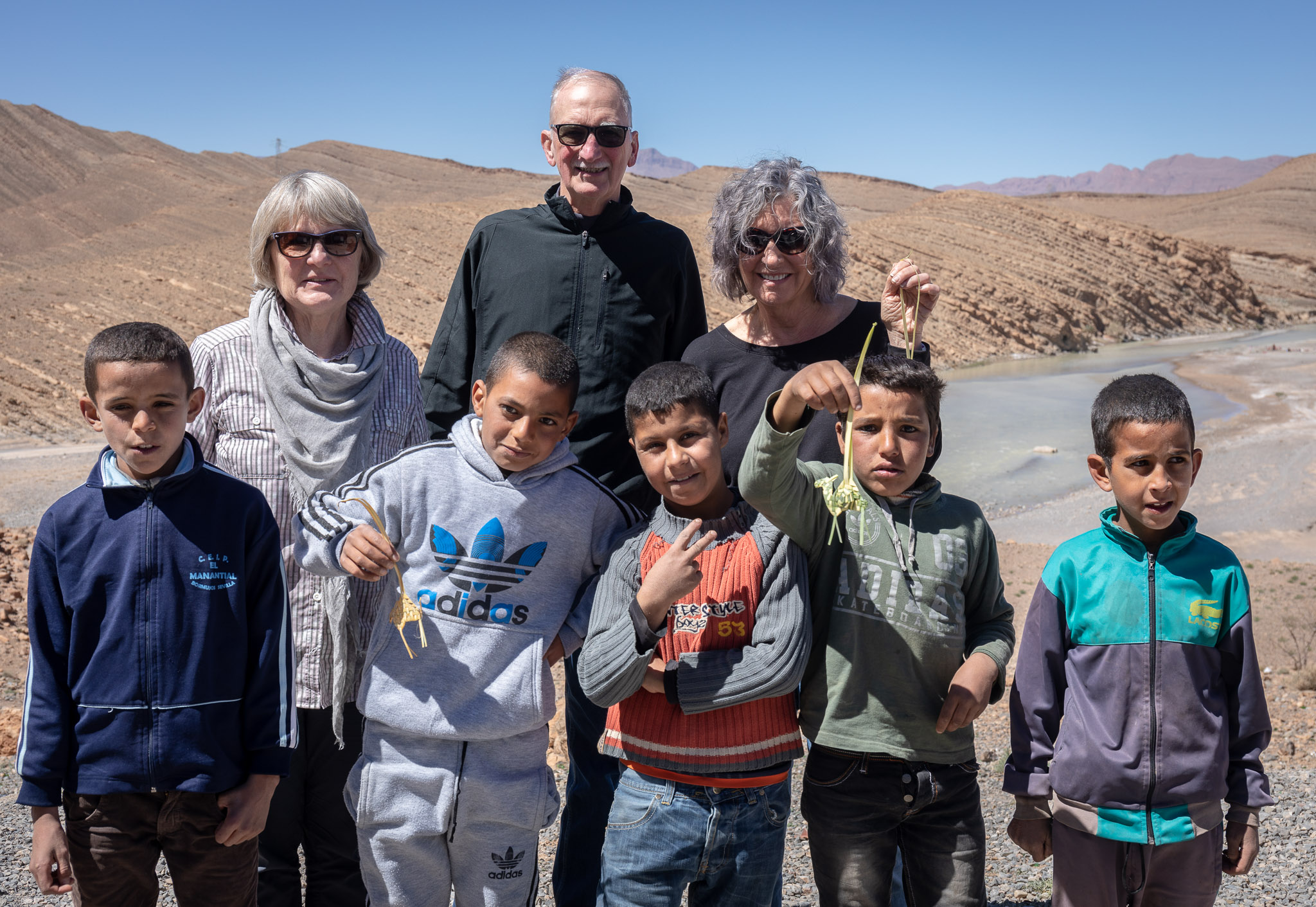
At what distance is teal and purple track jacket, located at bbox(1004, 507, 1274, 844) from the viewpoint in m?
2.21

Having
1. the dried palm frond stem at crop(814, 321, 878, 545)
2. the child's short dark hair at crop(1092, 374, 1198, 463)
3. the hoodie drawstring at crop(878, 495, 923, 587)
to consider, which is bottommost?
the hoodie drawstring at crop(878, 495, 923, 587)

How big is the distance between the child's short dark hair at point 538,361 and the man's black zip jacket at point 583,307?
1.49 feet

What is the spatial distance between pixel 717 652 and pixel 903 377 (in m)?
0.78

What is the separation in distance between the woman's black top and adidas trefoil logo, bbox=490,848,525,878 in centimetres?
105

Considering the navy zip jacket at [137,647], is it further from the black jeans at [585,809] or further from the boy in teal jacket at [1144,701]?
the boy in teal jacket at [1144,701]

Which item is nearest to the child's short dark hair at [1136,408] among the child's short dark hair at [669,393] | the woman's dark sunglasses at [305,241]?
the child's short dark hair at [669,393]

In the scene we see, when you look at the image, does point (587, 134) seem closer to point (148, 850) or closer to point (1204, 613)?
point (1204, 613)

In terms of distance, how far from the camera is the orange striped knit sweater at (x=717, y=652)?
7.17ft

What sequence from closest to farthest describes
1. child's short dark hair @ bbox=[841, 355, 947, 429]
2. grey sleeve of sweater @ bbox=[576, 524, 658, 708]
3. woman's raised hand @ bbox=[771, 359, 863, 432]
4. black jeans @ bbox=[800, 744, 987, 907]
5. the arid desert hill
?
1. woman's raised hand @ bbox=[771, 359, 863, 432]
2. grey sleeve of sweater @ bbox=[576, 524, 658, 708]
3. black jeans @ bbox=[800, 744, 987, 907]
4. child's short dark hair @ bbox=[841, 355, 947, 429]
5. the arid desert hill

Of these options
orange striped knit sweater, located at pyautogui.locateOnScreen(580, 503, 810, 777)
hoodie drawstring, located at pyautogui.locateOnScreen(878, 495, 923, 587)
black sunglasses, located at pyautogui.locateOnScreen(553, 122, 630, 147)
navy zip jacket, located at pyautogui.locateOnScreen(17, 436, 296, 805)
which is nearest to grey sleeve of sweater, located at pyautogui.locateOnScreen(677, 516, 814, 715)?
orange striped knit sweater, located at pyautogui.locateOnScreen(580, 503, 810, 777)

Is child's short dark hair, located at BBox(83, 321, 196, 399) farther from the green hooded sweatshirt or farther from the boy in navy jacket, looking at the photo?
the green hooded sweatshirt

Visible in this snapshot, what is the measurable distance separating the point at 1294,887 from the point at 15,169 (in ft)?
168

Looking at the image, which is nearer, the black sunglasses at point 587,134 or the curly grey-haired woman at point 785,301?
the curly grey-haired woman at point 785,301

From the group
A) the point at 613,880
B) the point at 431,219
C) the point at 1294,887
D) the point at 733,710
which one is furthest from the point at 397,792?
the point at 431,219
